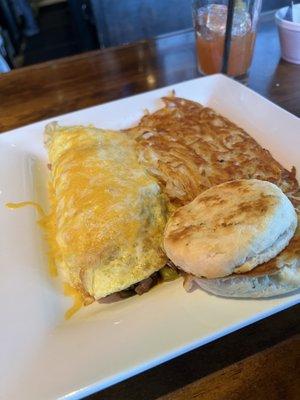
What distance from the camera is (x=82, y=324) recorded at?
2.95ft

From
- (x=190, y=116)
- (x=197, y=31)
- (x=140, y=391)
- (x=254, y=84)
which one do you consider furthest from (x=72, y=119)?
(x=140, y=391)

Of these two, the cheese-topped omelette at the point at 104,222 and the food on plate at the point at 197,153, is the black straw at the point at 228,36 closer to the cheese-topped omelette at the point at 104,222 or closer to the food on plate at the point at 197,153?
the food on plate at the point at 197,153

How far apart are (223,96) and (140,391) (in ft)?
4.15

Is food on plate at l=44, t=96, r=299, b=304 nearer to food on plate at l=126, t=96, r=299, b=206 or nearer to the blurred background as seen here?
food on plate at l=126, t=96, r=299, b=206

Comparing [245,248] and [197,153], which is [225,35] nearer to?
[197,153]

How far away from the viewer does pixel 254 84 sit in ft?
6.24

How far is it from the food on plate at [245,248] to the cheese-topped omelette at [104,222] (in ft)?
0.52

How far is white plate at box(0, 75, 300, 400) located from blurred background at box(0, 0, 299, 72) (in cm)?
219

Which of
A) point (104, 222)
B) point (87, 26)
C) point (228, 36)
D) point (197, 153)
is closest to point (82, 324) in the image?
point (104, 222)

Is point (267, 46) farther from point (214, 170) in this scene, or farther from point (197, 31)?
point (214, 170)

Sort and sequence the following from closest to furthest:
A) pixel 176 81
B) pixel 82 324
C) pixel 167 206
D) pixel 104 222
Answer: pixel 82 324 → pixel 104 222 → pixel 167 206 → pixel 176 81

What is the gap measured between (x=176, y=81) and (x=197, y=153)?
859mm

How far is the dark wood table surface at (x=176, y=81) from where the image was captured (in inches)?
31.0

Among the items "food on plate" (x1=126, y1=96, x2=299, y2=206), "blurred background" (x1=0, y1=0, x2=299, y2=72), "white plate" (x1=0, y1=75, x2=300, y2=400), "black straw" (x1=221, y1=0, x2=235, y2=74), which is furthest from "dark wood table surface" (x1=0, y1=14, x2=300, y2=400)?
"blurred background" (x1=0, y1=0, x2=299, y2=72)
